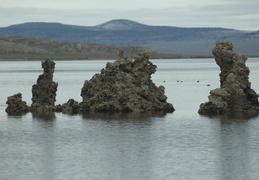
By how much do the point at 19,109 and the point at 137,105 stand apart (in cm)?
1139

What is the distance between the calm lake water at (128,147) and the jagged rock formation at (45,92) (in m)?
2.32

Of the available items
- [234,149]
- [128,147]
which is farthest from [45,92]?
[234,149]

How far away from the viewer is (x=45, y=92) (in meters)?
61.9

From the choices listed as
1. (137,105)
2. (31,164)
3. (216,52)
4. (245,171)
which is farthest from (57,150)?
(216,52)

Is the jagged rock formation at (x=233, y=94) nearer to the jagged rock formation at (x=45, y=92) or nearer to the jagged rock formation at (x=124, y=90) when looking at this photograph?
the jagged rock formation at (x=124, y=90)

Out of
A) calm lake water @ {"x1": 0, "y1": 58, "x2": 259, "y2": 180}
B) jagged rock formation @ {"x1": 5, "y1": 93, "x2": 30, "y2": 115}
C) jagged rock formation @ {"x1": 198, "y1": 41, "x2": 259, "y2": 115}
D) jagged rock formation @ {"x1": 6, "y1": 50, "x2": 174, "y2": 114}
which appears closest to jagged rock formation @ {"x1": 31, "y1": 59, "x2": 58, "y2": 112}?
jagged rock formation @ {"x1": 6, "y1": 50, "x2": 174, "y2": 114}

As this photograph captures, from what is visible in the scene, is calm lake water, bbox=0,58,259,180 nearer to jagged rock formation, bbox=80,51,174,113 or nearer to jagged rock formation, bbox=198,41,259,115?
jagged rock formation, bbox=80,51,174,113

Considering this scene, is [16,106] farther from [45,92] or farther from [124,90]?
[124,90]

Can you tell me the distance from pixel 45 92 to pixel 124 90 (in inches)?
327

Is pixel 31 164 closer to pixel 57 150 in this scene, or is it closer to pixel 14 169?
pixel 14 169

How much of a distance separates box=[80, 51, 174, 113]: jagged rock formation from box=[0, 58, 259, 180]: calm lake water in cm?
→ 151

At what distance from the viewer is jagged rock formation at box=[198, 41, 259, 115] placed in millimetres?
57094

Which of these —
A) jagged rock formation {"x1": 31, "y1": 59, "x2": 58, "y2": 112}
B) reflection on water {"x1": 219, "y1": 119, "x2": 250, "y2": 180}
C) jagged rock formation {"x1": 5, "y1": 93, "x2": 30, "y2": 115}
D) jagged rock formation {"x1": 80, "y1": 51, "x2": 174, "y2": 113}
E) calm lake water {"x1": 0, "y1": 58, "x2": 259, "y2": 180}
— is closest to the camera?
reflection on water {"x1": 219, "y1": 119, "x2": 250, "y2": 180}

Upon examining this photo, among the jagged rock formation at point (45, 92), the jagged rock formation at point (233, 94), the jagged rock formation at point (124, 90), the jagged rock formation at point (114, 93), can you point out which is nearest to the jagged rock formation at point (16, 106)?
the jagged rock formation at point (114, 93)
